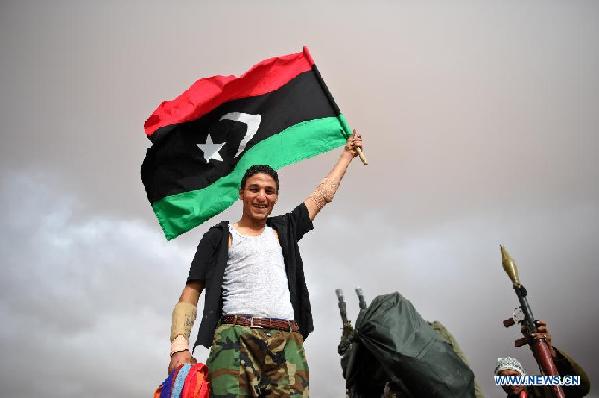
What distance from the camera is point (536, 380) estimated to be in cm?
730

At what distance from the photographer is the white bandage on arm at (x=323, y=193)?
4.53 m

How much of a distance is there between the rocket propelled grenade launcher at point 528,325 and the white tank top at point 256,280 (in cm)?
406

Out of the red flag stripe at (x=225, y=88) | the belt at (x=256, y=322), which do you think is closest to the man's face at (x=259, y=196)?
the belt at (x=256, y=322)

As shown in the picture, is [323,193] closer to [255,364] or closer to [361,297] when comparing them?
[255,364]

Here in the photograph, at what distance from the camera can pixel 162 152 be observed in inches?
226

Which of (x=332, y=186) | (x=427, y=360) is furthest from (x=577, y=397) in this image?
(x=332, y=186)

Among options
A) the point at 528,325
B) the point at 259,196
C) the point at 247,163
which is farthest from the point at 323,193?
the point at 528,325

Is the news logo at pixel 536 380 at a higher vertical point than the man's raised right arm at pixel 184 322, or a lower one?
lower

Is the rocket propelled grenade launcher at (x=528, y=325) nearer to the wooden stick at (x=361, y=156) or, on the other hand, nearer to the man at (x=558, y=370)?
the man at (x=558, y=370)

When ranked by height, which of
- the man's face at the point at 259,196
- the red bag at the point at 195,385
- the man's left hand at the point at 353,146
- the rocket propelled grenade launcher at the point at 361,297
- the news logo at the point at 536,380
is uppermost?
the man's left hand at the point at 353,146

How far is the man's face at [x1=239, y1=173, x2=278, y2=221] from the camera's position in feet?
13.3

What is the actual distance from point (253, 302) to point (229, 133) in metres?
3.20

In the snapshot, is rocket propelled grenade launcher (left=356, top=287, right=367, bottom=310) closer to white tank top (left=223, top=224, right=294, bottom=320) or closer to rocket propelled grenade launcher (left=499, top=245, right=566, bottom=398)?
rocket propelled grenade launcher (left=499, top=245, right=566, bottom=398)

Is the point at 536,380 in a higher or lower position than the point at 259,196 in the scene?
lower
